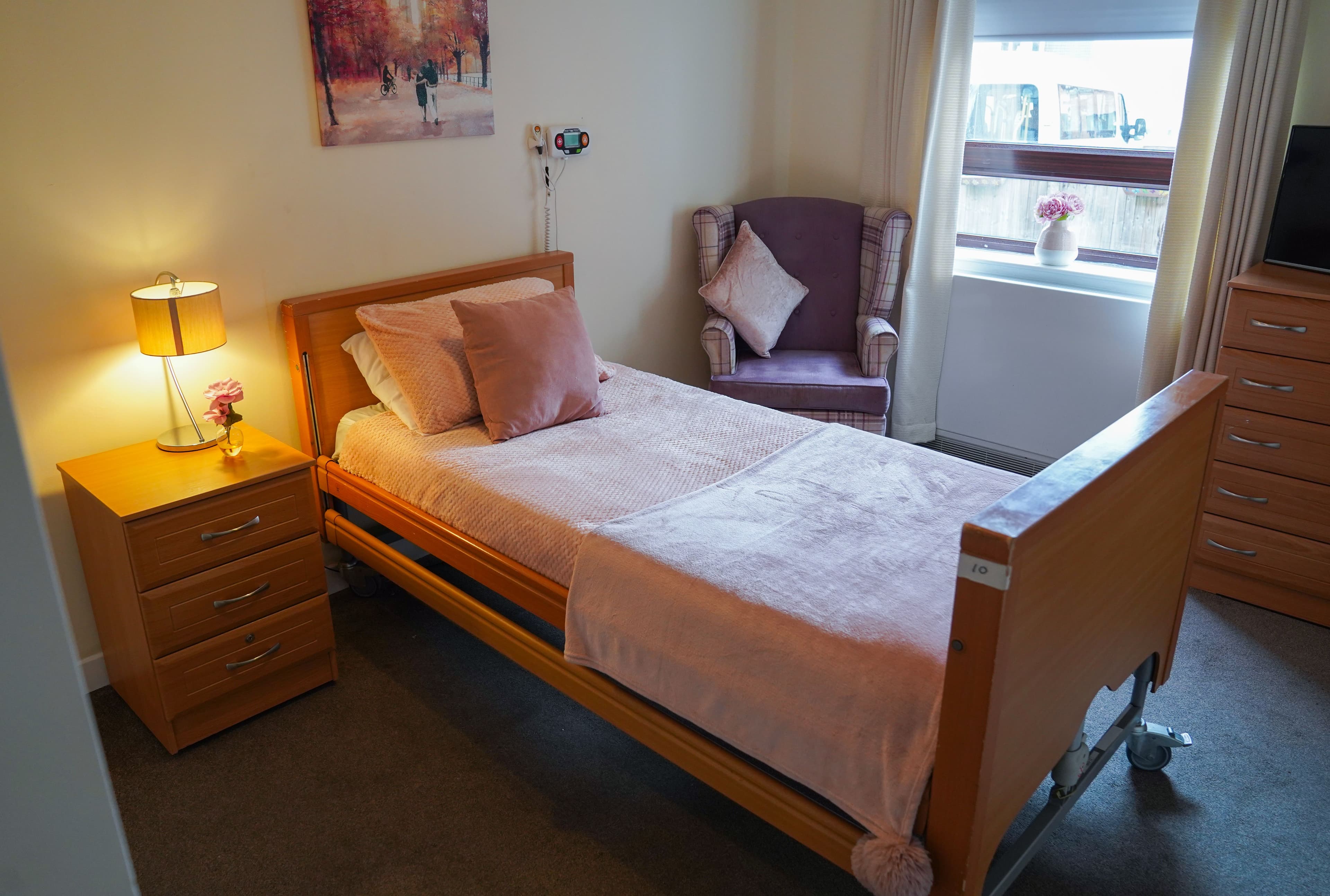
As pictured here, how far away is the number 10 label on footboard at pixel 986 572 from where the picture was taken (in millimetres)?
1322

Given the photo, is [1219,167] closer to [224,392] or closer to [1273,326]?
[1273,326]

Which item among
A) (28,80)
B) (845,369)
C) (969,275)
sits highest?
(28,80)

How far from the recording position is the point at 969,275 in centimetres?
409

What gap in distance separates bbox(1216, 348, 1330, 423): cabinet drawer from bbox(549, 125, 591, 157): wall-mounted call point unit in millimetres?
2270

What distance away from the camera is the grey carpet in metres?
2.05

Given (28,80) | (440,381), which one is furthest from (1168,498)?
(28,80)

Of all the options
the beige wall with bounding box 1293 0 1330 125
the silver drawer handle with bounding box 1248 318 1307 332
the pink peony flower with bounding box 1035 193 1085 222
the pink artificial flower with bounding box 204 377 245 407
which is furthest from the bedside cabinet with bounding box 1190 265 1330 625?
the pink artificial flower with bounding box 204 377 245 407

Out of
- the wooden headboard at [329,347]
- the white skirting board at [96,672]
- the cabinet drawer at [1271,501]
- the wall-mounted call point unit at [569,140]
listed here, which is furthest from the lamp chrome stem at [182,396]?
the cabinet drawer at [1271,501]

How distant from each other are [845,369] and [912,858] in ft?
8.08

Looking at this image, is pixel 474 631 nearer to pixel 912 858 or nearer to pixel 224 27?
pixel 912 858

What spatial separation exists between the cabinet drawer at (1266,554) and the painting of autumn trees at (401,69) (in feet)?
8.85

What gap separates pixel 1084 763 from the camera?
6.38 ft

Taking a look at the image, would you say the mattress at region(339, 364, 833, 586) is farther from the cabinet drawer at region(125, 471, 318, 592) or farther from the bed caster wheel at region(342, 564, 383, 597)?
the bed caster wheel at region(342, 564, 383, 597)

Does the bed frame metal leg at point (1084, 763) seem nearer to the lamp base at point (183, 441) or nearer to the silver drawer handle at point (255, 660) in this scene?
the silver drawer handle at point (255, 660)
